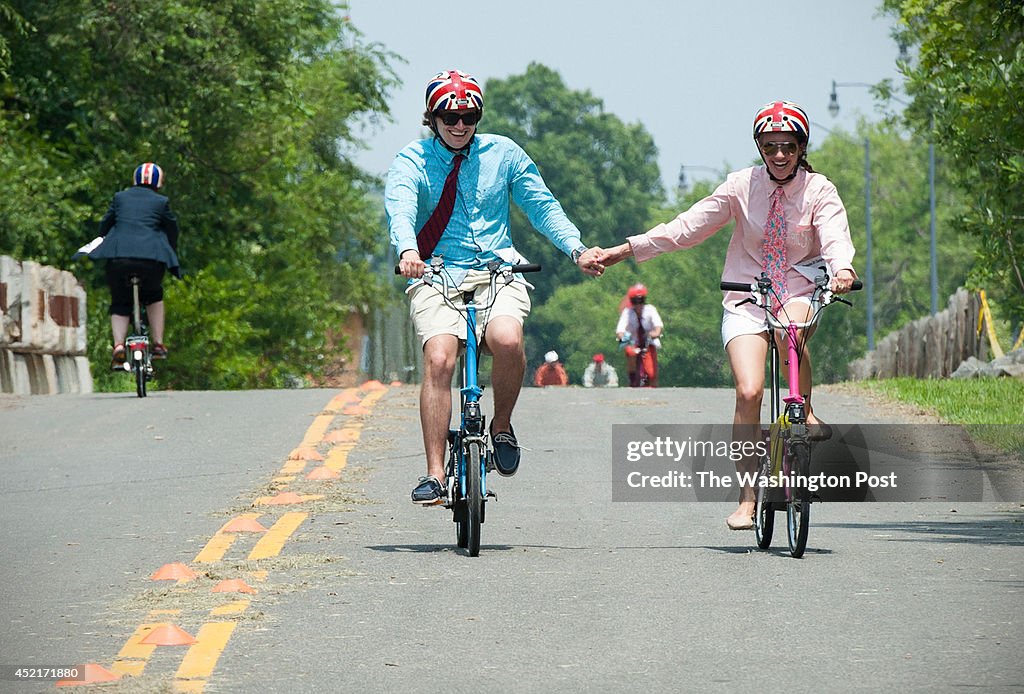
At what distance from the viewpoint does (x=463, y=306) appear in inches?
351

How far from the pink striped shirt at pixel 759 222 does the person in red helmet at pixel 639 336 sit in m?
14.8

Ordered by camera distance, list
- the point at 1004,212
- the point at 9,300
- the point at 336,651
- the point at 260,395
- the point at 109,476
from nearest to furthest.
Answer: the point at 336,651 < the point at 109,476 < the point at 1004,212 < the point at 260,395 < the point at 9,300

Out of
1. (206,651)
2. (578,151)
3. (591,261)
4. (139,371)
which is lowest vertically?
(206,651)

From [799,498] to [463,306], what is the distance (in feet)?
5.76

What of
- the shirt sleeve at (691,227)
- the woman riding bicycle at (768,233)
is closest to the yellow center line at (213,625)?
the woman riding bicycle at (768,233)

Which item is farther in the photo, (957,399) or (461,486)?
(957,399)

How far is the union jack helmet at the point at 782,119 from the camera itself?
28.9 ft

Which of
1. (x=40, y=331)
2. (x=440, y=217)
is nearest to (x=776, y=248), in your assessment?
(x=440, y=217)

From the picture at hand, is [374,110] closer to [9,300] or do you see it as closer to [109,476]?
[9,300]

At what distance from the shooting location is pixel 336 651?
6480mm

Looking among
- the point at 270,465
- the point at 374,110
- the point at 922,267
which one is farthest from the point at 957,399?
the point at 922,267

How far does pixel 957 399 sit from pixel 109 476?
9025 mm

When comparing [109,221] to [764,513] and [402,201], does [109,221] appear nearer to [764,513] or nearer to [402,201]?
[402,201]

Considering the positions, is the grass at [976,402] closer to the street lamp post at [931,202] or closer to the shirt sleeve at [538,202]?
the shirt sleeve at [538,202]
